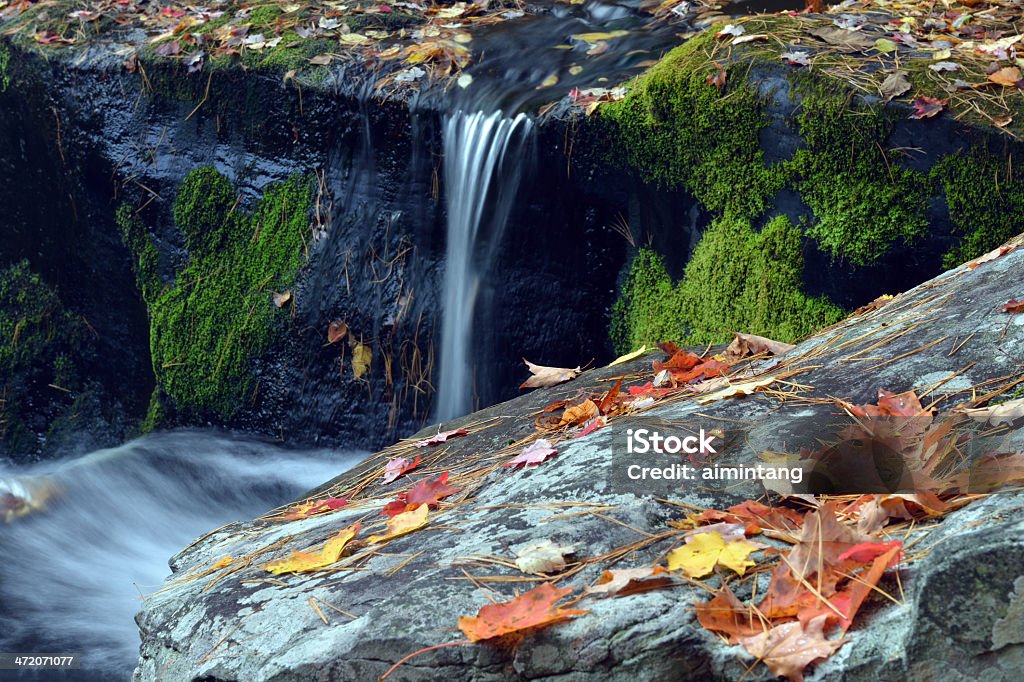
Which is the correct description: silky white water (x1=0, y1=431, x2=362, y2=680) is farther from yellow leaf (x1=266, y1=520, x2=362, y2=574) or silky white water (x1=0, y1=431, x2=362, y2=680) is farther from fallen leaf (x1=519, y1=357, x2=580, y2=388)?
fallen leaf (x1=519, y1=357, x2=580, y2=388)

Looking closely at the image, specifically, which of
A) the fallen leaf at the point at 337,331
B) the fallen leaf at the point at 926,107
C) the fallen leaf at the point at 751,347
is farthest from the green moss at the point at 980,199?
the fallen leaf at the point at 337,331

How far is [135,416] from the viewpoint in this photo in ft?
20.3

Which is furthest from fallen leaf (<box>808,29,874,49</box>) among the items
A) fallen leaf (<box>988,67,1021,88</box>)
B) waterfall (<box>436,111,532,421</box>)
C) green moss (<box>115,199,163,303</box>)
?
green moss (<box>115,199,163,303</box>)

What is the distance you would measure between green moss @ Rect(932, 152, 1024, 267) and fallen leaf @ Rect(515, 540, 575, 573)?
7.97 feet

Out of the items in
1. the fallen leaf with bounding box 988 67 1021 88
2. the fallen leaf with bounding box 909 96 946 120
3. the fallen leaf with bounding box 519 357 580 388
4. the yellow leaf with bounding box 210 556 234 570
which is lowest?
the yellow leaf with bounding box 210 556 234 570

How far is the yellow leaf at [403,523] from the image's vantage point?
7.44 ft

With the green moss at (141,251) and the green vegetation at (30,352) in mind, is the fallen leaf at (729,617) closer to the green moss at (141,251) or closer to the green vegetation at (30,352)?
the green moss at (141,251)

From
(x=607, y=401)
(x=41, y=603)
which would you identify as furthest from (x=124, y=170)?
(x=607, y=401)

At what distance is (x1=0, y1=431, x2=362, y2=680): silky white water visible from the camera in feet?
12.1

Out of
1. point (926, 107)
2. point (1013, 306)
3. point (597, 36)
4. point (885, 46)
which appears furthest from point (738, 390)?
point (597, 36)

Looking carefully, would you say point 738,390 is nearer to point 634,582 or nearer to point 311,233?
point 634,582

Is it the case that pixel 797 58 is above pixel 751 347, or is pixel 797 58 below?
above

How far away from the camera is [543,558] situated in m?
1.88

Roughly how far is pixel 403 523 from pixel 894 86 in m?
2.70
